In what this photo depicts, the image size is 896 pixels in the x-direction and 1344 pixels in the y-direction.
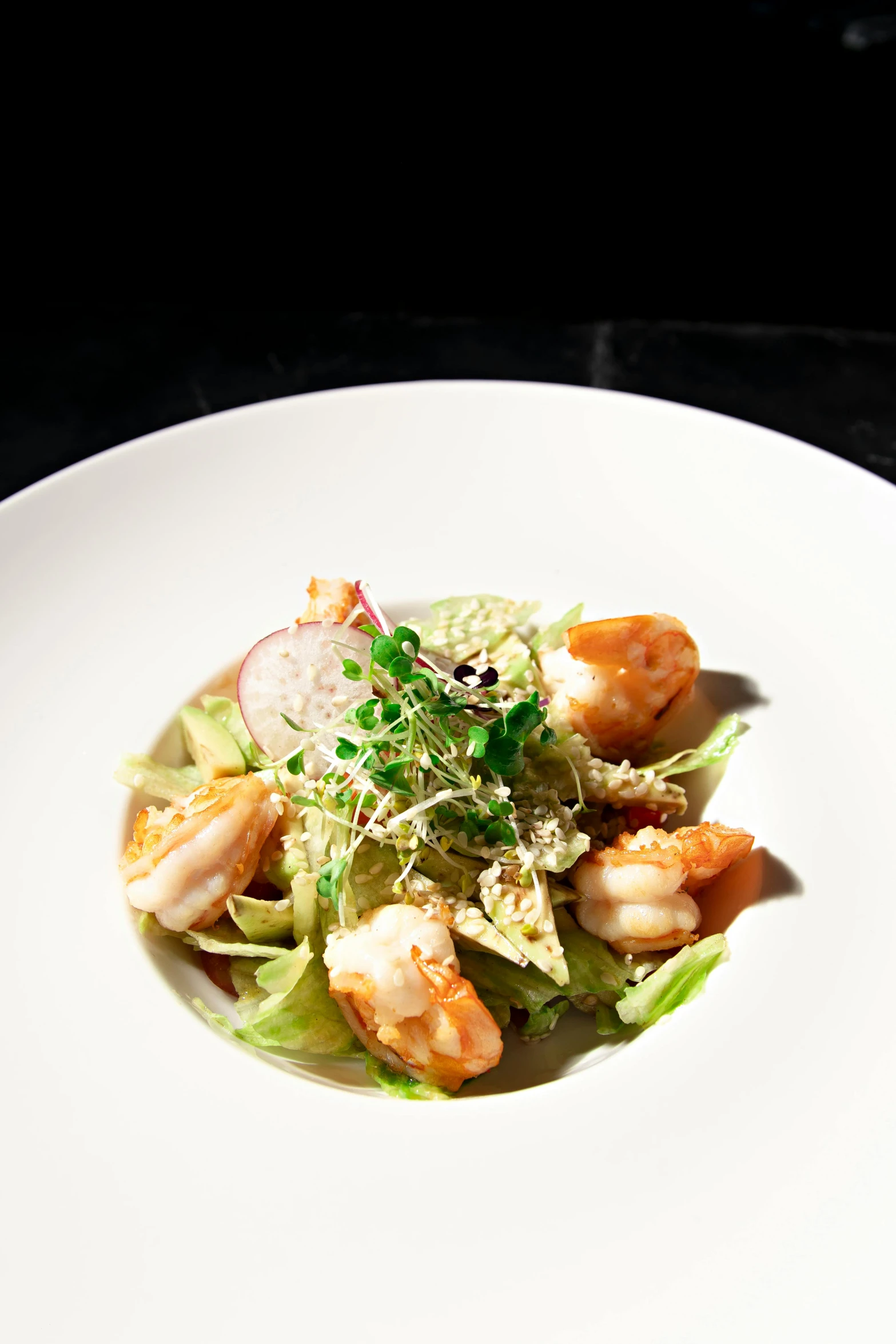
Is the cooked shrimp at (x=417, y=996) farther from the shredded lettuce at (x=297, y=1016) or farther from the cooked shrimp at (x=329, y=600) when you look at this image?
the cooked shrimp at (x=329, y=600)

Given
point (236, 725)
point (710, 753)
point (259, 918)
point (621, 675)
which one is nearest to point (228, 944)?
point (259, 918)

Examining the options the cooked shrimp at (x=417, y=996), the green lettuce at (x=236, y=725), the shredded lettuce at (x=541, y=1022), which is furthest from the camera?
the green lettuce at (x=236, y=725)

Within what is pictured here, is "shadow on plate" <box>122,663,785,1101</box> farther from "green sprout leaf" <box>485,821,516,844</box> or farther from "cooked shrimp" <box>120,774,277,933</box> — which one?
"green sprout leaf" <box>485,821,516,844</box>

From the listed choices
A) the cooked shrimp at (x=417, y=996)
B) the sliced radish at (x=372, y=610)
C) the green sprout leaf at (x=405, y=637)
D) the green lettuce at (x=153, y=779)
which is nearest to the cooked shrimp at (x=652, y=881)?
the cooked shrimp at (x=417, y=996)

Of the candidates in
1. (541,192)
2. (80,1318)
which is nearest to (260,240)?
(541,192)

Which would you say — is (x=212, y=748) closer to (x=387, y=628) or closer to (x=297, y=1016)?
(x=387, y=628)

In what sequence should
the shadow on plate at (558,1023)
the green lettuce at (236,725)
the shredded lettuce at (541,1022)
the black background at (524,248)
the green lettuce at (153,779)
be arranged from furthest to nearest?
the black background at (524,248) → the green lettuce at (236,725) → the green lettuce at (153,779) → the shredded lettuce at (541,1022) → the shadow on plate at (558,1023)

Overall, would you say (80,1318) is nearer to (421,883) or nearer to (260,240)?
(421,883)
